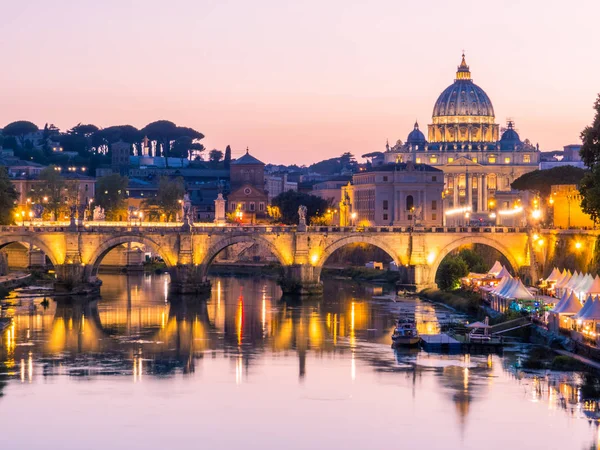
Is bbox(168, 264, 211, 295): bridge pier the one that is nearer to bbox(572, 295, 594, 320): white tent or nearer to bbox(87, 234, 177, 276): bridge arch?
bbox(87, 234, 177, 276): bridge arch

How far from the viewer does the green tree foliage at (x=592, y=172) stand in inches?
2581

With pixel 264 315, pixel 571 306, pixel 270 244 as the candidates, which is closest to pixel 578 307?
pixel 571 306

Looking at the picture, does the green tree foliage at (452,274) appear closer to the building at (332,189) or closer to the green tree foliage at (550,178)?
the green tree foliage at (550,178)

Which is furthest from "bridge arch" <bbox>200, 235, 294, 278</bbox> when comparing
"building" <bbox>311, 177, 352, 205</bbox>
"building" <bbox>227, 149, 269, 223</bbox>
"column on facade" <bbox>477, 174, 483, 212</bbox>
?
"column on facade" <bbox>477, 174, 483, 212</bbox>

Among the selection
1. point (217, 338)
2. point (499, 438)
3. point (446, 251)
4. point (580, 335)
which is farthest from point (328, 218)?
point (499, 438)

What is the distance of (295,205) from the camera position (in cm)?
14662

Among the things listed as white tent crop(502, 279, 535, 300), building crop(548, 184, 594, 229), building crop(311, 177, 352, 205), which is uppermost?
building crop(311, 177, 352, 205)

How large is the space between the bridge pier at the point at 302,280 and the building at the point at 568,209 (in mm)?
16308

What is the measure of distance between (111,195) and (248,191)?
23236 millimetres

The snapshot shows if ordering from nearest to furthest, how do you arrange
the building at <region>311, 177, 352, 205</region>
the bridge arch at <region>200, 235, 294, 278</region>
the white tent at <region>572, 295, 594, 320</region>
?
the white tent at <region>572, 295, 594, 320</region>, the bridge arch at <region>200, 235, 294, 278</region>, the building at <region>311, 177, 352, 205</region>

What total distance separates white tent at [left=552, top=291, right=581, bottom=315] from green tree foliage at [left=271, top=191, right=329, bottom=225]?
3359 inches

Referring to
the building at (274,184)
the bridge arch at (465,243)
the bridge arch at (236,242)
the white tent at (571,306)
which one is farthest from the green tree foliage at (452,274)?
the building at (274,184)

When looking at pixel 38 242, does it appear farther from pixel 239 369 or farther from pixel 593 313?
pixel 593 313

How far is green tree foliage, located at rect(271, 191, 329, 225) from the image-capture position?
146 m
